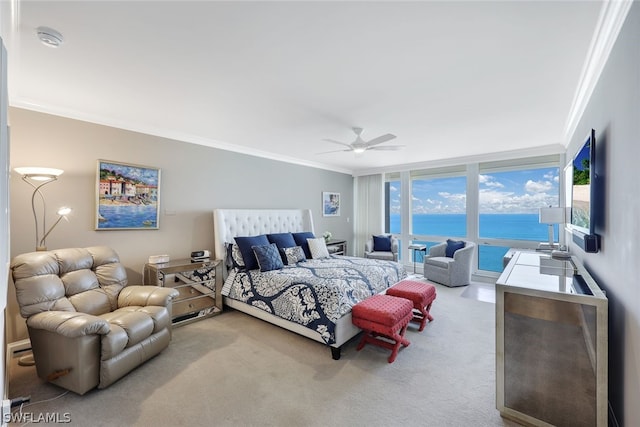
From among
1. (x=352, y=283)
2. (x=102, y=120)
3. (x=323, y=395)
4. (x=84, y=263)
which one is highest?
→ (x=102, y=120)

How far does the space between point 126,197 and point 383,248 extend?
495 centimetres

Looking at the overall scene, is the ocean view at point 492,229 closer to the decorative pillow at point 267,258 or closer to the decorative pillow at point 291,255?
the decorative pillow at point 291,255

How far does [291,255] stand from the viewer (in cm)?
421

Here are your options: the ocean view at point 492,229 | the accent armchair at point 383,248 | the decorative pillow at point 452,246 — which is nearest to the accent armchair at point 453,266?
the decorative pillow at point 452,246

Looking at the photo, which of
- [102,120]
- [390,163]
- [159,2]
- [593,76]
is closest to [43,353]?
[102,120]

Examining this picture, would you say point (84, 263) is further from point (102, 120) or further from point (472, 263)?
point (472, 263)

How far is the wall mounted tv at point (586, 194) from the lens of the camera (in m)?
1.99

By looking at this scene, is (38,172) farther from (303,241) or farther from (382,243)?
(382,243)

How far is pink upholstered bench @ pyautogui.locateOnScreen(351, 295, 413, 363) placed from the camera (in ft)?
8.68

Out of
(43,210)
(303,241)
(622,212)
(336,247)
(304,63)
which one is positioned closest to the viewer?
(622,212)

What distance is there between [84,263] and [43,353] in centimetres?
87

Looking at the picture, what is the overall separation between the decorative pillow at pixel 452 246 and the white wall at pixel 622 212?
3.40 m

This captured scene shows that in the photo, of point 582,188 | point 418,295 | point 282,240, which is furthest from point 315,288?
point 582,188

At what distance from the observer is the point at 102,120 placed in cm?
325
